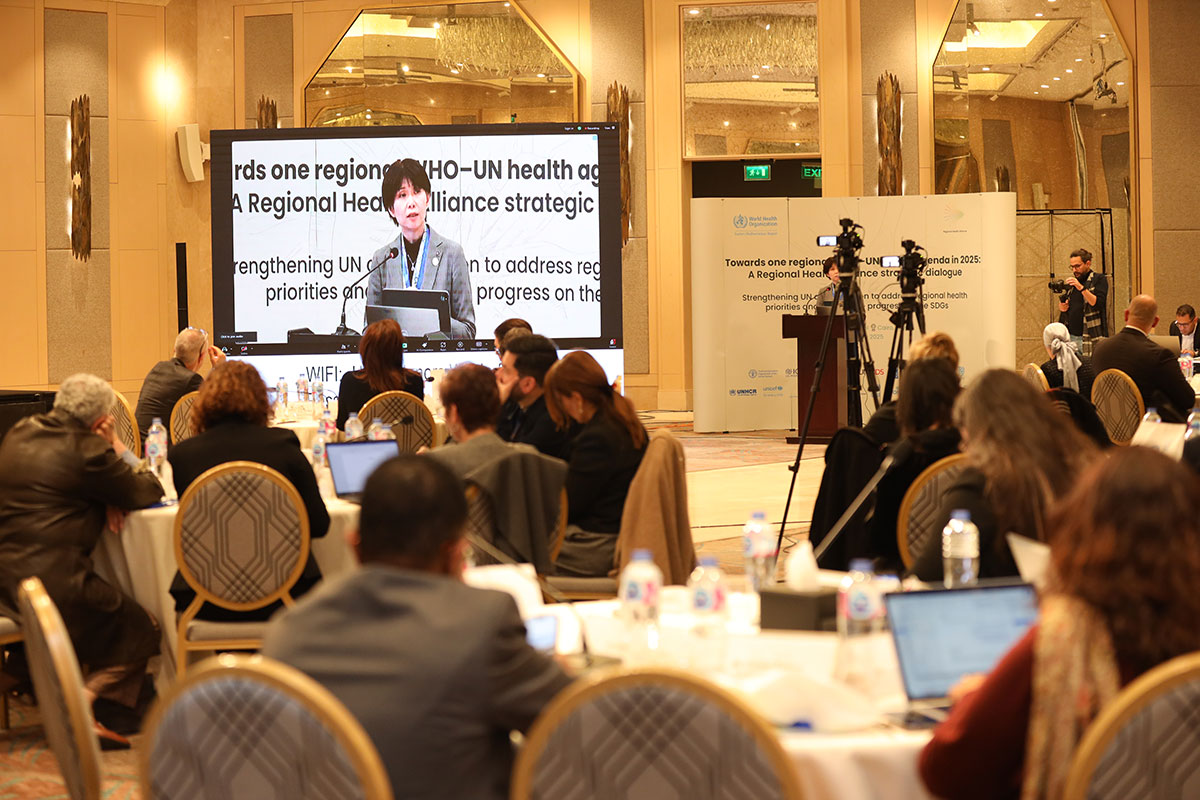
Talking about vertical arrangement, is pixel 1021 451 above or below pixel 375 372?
below

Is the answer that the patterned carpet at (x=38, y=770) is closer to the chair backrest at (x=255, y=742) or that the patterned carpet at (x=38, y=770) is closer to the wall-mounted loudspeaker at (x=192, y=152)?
the chair backrest at (x=255, y=742)

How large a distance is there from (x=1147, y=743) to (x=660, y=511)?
2.51m

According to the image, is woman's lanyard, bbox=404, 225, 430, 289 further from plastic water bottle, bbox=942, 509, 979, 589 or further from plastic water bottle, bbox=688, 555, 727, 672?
plastic water bottle, bbox=688, 555, 727, 672

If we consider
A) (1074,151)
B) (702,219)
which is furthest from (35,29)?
(1074,151)

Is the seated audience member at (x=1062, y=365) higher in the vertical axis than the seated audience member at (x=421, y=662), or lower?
higher

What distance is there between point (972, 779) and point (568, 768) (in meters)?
0.59

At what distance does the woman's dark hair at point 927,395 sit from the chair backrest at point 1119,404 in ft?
14.2

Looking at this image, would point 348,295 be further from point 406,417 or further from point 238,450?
point 238,450

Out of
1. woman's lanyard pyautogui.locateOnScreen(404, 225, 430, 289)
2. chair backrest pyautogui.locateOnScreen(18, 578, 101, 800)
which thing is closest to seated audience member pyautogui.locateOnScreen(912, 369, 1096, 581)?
chair backrest pyautogui.locateOnScreen(18, 578, 101, 800)

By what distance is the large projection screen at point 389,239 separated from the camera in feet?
35.6

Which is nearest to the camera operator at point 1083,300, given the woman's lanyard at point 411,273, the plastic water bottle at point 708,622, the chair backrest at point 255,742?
the woman's lanyard at point 411,273

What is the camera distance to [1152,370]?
8141 mm

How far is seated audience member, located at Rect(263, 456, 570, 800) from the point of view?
1.84m

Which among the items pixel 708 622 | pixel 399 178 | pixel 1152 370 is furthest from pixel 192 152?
pixel 708 622
